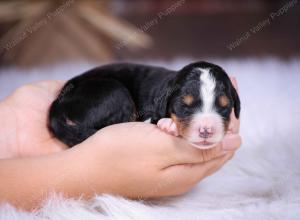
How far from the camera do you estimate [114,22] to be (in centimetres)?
468

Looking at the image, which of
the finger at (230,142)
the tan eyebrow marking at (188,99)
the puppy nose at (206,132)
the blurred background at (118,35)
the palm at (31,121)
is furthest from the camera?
the blurred background at (118,35)

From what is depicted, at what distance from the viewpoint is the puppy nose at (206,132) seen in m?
1.47

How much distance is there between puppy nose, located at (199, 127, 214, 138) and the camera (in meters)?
1.47

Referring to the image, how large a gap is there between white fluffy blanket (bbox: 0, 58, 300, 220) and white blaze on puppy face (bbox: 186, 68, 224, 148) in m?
0.28

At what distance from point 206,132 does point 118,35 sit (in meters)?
3.31

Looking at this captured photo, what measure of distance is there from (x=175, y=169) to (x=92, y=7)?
336 cm

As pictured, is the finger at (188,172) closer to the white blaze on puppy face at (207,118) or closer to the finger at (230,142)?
the finger at (230,142)

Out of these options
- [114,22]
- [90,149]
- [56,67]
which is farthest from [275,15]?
[90,149]

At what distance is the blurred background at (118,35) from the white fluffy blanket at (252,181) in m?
0.83

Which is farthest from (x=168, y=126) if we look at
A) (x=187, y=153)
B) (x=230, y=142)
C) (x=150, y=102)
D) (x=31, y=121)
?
(x=31, y=121)

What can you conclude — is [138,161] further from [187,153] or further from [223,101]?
[223,101]

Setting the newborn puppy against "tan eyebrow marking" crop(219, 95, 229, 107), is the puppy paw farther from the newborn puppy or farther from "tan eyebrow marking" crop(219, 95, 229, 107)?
"tan eyebrow marking" crop(219, 95, 229, 107)

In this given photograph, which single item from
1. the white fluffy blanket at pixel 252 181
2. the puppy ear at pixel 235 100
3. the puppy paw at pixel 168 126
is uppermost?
the puppy ear at pixel 235 100

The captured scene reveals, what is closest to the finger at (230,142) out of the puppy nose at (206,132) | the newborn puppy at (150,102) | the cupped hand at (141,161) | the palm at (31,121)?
the cupped hand at (141,161)
